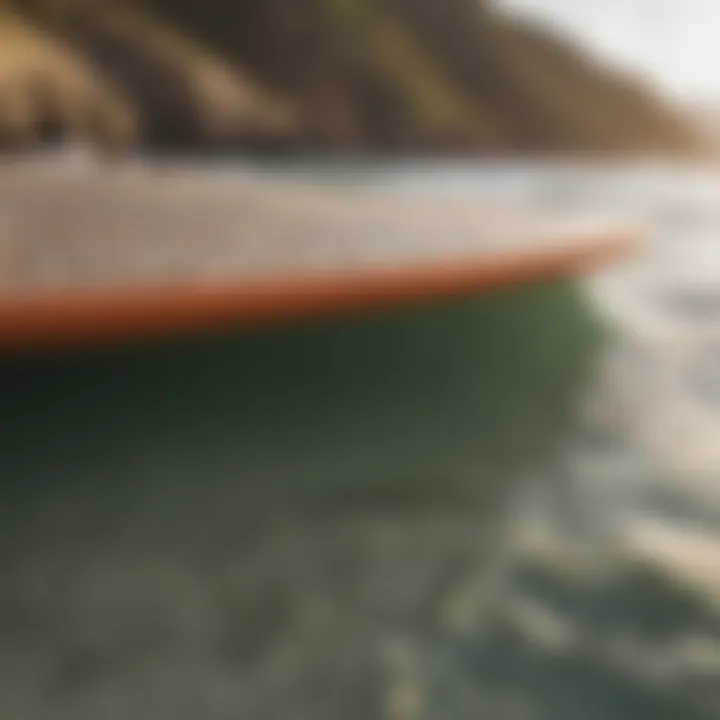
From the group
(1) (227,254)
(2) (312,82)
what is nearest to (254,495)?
(1) (227,254)

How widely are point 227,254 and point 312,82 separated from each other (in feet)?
33.5

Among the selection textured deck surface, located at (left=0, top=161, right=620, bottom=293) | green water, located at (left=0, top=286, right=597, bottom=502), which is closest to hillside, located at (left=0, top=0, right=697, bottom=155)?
textured deck surface, located at (left=0, top=161, right=620, bottom=293)

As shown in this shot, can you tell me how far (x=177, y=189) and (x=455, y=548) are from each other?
112 cm

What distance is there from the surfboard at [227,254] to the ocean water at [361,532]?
72 mm

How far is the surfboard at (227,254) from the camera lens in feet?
3.26

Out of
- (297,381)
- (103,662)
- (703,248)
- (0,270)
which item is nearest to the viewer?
(103,662)

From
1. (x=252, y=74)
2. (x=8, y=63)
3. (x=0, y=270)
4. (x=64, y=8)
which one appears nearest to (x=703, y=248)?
(x=0, y=270)

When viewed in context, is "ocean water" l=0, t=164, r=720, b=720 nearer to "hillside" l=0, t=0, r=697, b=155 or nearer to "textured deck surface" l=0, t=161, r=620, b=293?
"textured deck surface" l=0, t=161, r=620, b=293

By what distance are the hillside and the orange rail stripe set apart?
170 inches

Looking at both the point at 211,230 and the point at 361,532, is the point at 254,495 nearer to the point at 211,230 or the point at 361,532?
the point at 361,532

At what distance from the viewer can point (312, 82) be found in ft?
36.0

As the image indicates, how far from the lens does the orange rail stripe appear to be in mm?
944

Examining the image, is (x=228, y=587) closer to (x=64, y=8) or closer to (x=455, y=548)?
(x=455, y=548)

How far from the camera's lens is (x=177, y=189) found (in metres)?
1.84
